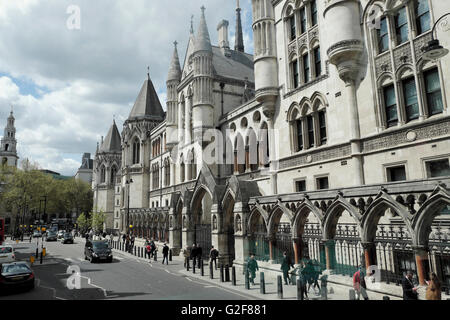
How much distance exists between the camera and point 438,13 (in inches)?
492

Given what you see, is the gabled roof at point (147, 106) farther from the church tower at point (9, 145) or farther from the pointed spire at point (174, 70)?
the church tower at point (9, 145)

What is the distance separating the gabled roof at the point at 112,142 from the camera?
77.4 meters

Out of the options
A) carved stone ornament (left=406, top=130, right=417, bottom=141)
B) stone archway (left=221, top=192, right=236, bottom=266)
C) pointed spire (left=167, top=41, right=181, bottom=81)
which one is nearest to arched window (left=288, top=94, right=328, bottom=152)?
carved stone ornament (left=406, top=130, right=417, bottom=141)

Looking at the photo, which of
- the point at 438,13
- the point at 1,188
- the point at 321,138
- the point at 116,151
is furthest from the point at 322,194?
the point at 116,151

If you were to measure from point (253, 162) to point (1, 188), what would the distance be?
55751 millimetres

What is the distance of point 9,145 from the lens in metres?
93.2

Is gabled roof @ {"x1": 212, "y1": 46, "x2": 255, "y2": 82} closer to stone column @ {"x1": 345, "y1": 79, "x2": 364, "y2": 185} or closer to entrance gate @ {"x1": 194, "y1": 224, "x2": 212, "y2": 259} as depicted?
entrance gate @ {"x1": 194, "y1": 224, "x2": 212, "y2": 259}

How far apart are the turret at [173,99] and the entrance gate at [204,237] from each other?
1726cm

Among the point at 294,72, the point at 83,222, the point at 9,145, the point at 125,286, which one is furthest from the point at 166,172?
the point at 9,145

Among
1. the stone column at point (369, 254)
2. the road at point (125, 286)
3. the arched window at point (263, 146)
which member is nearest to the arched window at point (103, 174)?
the road at point (125, 286)

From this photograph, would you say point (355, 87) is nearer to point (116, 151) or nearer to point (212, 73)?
point (212, 73)

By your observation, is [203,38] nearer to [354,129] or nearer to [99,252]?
[354,129]

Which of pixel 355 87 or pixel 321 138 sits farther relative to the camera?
pixel 321 138

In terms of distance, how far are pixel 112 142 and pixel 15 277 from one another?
67.7m
